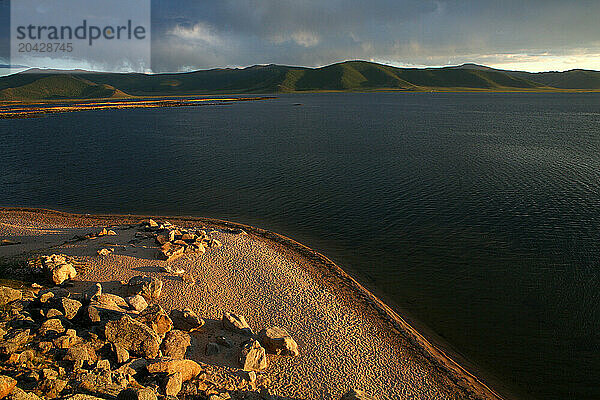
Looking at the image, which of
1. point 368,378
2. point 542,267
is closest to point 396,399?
point 368,378

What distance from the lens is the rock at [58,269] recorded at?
22562 millimetres

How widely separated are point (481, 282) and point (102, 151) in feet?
238

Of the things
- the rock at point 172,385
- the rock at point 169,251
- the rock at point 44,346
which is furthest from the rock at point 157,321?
the rock at point 169,251

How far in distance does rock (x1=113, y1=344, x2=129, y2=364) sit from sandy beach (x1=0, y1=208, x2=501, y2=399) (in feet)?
10.1

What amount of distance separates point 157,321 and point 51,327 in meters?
4.33

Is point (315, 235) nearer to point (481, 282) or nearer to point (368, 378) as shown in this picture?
point (481, 282)

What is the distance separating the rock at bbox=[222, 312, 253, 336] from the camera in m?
19.1

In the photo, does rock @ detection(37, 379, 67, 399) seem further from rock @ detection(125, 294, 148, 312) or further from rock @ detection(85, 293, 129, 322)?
A: rock @ detection(125, 294, 148, 312)

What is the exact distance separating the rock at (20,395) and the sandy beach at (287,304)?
707 centimetres

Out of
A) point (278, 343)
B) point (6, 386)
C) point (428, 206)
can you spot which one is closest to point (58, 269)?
point (6, 386)

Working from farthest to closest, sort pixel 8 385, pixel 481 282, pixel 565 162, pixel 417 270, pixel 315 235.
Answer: pixel 565 162 → pixel 315 235 → pixel 417 270 → pixel 481 282 → pixel 8 385

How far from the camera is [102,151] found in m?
73.6

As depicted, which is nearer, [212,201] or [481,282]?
[481,282]

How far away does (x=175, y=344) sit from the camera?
17.1m
